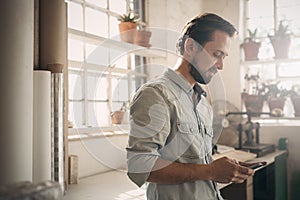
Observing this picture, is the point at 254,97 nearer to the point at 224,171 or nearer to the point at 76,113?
the point at 76,113

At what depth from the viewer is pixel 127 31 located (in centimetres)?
276

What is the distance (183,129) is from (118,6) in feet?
6.12

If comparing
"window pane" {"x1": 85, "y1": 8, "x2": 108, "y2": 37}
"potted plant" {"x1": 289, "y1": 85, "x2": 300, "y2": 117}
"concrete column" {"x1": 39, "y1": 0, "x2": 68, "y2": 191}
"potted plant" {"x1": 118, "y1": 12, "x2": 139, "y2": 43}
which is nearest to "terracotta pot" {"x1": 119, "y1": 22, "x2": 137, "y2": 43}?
"potted plant" {"x1": 118, "y1": 12, "x2": 139, "y2": 43}

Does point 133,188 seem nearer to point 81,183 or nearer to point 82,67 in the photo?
point 81,183

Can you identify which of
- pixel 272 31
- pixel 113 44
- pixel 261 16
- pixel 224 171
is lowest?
pixel 224 171

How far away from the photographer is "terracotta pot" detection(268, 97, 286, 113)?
3.52 m

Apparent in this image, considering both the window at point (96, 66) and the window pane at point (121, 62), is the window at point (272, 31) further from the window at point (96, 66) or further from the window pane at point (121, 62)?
the window pane at point (121, 62)

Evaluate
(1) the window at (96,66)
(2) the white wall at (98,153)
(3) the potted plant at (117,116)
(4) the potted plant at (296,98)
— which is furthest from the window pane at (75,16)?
(4) the potted plant at (296,98)

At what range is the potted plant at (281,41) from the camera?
3.56 m

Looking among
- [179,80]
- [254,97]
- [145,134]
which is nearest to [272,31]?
[254,97]

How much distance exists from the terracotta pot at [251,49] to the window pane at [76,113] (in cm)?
185

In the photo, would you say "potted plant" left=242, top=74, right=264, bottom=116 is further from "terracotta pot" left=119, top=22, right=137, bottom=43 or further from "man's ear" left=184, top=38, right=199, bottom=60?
"man's ear" left=184, top=38, right=199, bottom=60

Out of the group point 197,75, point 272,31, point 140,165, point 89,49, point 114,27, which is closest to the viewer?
point 140,165

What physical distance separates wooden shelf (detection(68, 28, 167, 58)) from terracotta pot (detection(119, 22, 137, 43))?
0.23 feet
